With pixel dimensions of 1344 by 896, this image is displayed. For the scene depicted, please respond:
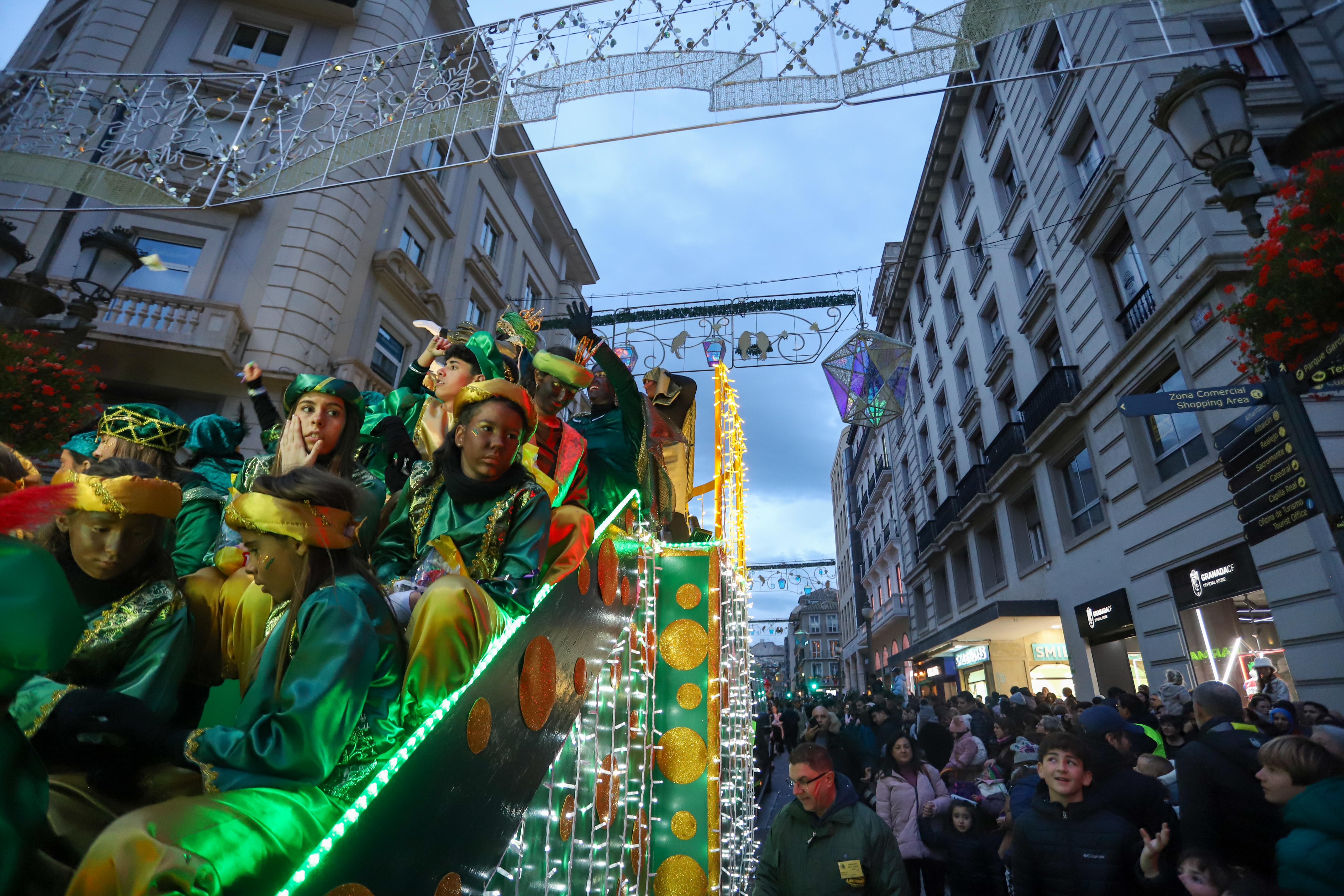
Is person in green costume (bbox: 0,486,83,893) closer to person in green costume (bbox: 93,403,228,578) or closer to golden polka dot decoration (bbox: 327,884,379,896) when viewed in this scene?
golden polka dot decoration (bbox: 327,884,379,896)

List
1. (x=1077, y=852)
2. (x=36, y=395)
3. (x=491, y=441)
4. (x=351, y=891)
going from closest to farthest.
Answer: (x=351, y=891) < (x=491, y=441) < (x=1077, y=852) < (x=36, y=395)

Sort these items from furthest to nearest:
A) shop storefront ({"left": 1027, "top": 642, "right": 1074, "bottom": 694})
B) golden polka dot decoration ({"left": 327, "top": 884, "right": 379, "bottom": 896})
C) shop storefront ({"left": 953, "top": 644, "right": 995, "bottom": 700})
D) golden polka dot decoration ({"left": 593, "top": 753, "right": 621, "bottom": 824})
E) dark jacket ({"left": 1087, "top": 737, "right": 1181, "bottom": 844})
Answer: shop storefront ({"left": 953, "top": 644, "right": 995, "bottom": 700}), shop storefront ({"left": 1027, "top": 642, "right": 1074, "bottom": 694}), golden polka dot decoration ({"left": 593, "top": 753, "right": 621, "bottom": 824}), dark jacket ({"left": 1087, "top": 737, "right": 1181, "bottom": 844}), golden polka dot decoration ({"left": 327, "top": 884, "right": 379, "bottom": 896})

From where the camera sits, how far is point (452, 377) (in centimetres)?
353

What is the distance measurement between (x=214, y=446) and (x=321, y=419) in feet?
5.10

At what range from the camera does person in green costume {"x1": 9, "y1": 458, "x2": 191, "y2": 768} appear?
5.91 ft

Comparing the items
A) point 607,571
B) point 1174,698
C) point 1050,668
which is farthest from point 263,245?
point 1050,668

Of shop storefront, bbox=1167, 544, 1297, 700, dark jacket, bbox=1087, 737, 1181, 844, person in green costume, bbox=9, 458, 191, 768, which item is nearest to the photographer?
person in green costume, bbox=9, 458, 191, 768

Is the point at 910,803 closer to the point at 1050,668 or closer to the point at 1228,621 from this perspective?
the point at 1228,621

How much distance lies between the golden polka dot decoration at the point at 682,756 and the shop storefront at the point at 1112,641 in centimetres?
1021

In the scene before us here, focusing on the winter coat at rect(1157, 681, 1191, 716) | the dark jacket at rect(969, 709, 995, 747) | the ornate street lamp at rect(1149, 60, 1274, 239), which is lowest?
the dark jacket at rect(969, 709, 995, 747)

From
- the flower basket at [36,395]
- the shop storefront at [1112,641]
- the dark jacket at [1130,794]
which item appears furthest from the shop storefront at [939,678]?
the flower basket at [36,395]

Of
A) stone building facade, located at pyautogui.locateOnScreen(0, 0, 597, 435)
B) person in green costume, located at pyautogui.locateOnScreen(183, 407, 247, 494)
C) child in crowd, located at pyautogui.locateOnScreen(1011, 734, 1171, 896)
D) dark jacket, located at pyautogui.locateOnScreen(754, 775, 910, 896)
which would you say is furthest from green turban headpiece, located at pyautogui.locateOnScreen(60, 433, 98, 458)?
stone building facade, located at pyautogui.locateOnScreen(0, 0, 597, 435)

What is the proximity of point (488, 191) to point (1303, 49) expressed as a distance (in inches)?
690

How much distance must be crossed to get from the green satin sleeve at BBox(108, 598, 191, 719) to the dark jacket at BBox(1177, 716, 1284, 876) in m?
4.09
